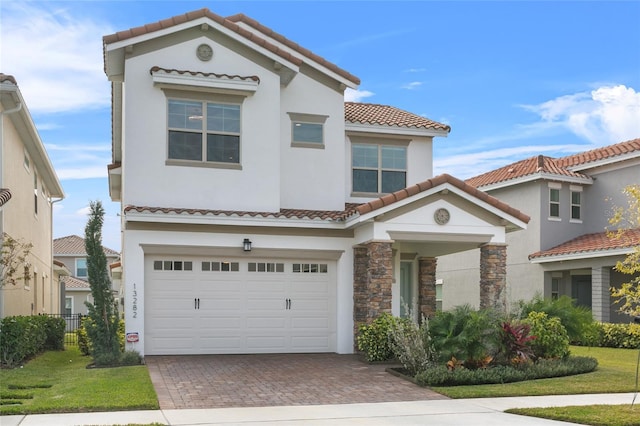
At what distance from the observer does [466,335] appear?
13.8 meters

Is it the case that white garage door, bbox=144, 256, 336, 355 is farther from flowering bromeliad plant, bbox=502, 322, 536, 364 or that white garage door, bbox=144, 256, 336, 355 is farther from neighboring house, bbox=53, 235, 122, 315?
neighboring house, bbox=53, 235, 122, 315

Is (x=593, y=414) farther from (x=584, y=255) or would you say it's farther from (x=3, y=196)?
(x=584, y=255)

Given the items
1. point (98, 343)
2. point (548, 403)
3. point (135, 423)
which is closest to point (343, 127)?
point (98, 343)

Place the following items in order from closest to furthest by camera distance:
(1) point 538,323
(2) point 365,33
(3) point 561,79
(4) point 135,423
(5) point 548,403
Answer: (4) point 135,423, (5) point 548,403, (1) point 538,323, (2) point 365,33, (3) point 561,79

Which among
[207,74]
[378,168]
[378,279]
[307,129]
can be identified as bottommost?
[378,279]

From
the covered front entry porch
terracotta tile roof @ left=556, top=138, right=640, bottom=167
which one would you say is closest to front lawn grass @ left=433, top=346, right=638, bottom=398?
the covered front entry porch

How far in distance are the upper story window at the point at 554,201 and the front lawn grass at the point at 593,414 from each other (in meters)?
16.9

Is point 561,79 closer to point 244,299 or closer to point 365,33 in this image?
point 365,33

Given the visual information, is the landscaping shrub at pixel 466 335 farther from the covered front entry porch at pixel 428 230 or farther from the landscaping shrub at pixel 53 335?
the landscaping shrub at pixel 53 335

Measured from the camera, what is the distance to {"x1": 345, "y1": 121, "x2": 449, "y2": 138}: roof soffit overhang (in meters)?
20.1

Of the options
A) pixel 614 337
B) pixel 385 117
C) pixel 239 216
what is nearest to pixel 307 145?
pixel 385 117

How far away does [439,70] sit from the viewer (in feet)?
60.3

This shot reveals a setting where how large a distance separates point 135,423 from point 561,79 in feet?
54.1

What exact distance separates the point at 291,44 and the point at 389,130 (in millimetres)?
3672
